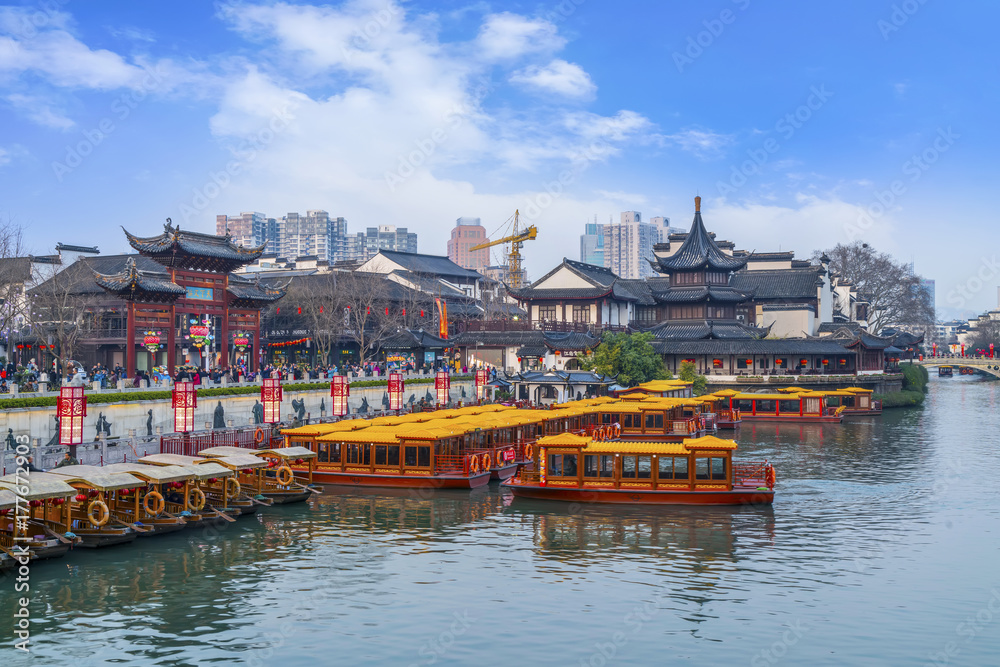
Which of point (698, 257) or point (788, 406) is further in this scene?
point (698, 257)

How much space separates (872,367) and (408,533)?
70049 mm

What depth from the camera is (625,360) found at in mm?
74750

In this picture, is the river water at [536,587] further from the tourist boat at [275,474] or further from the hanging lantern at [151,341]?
the hanging lantern at [151,341]

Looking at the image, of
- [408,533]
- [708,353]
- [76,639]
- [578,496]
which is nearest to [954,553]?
[578,496]

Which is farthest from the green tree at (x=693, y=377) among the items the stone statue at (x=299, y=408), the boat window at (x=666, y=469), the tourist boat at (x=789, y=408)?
the boat window at (x=666, y=469)

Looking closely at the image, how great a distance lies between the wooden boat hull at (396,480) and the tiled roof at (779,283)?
217ft

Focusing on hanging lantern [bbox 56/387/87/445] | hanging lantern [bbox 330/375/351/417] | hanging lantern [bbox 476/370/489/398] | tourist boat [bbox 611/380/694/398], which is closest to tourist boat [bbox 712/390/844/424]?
tourist boat [bbox 611/380/694/398]

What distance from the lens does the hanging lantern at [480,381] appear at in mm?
69188

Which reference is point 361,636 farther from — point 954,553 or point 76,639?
point 954,553

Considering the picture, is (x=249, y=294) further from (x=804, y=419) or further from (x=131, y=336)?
(x=804, y=419)

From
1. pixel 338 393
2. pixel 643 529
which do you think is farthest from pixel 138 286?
pixel 643 529

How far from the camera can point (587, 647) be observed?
61.8 ft

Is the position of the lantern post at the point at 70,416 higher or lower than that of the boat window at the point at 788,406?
higher

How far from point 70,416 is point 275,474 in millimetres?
7844
